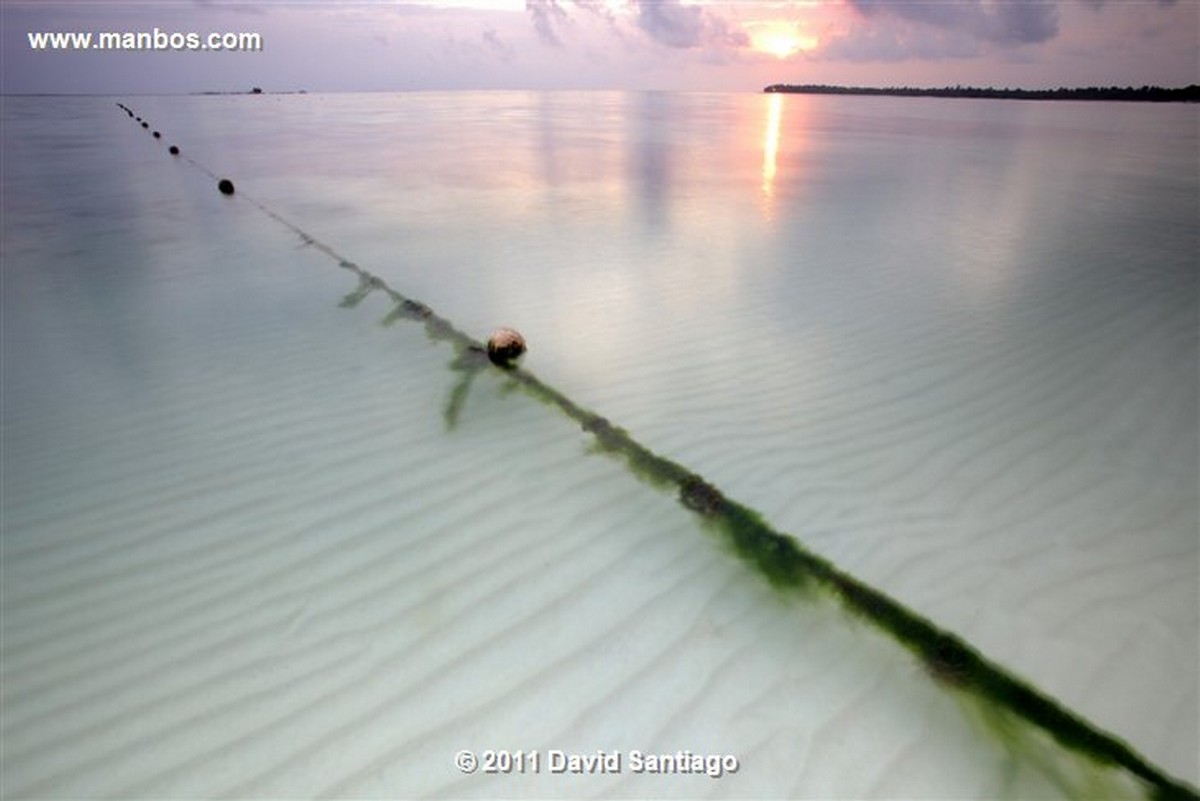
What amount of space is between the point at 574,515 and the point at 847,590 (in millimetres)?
1246

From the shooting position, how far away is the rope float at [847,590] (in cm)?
198

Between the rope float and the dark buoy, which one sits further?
the dark buoy

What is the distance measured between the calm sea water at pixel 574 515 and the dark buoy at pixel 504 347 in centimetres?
16

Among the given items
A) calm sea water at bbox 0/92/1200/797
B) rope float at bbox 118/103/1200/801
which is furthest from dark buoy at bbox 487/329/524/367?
calm sea water at bbox 0/92/1200/797

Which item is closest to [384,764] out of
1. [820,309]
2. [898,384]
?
[898,384]

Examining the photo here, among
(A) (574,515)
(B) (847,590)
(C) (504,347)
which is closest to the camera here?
(B) (847,590)

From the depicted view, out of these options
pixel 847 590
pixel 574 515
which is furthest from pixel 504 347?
pixel 847 590

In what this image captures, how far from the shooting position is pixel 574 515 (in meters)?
2.96

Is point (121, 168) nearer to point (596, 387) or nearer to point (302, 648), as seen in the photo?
point (596, 387)

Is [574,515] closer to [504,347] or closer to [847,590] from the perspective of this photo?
[847,590]

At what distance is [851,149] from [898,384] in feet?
65.7

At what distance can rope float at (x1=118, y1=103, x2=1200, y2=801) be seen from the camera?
198 cm

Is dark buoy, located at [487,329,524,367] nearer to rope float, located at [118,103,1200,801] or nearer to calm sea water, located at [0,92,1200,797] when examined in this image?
rope float, located at [118,103,1200,801]

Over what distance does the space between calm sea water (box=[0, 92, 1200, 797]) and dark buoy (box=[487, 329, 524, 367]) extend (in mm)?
155
